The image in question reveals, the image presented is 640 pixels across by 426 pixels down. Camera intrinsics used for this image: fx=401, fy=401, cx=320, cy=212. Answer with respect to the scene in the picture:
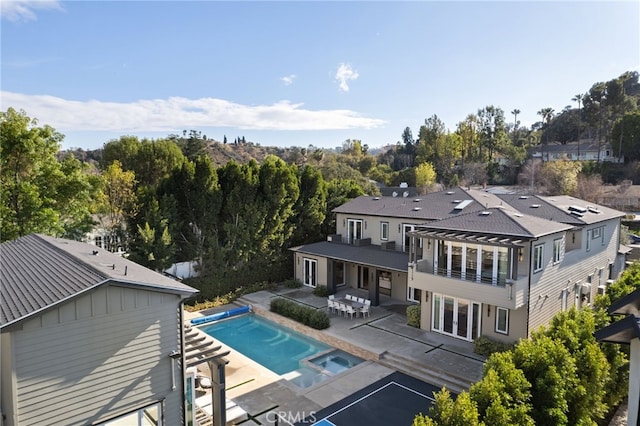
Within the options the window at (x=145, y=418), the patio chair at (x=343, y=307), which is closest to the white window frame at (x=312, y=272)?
the patio chair at (x=343, y=307)

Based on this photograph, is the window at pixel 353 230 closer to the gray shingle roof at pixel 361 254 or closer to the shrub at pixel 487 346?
the gray shingle roof at pixel 361 254

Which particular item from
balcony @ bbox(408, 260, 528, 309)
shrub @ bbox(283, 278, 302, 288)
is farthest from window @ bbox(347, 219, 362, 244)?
balcony @ bbox(408, 260, 528, 309)

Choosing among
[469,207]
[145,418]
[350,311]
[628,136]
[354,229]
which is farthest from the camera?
[628,136]

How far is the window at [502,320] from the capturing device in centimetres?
1680

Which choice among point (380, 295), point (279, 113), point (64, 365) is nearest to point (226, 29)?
point (64, 365)

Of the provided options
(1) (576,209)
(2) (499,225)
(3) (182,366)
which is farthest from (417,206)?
(3) (182,366)

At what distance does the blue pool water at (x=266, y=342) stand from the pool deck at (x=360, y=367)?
0.63 m

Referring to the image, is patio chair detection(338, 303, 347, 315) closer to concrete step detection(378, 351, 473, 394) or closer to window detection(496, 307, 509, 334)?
concrete step detection(378, 351, 473, 394)

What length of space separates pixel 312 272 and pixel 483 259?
41.5 feet

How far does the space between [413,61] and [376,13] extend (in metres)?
4.83

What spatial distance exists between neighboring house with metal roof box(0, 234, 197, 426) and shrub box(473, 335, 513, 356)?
12.1 metres

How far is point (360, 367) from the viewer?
640 inches

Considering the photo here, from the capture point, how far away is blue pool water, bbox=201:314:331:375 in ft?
58.2

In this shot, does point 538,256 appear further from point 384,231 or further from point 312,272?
point 312,272
